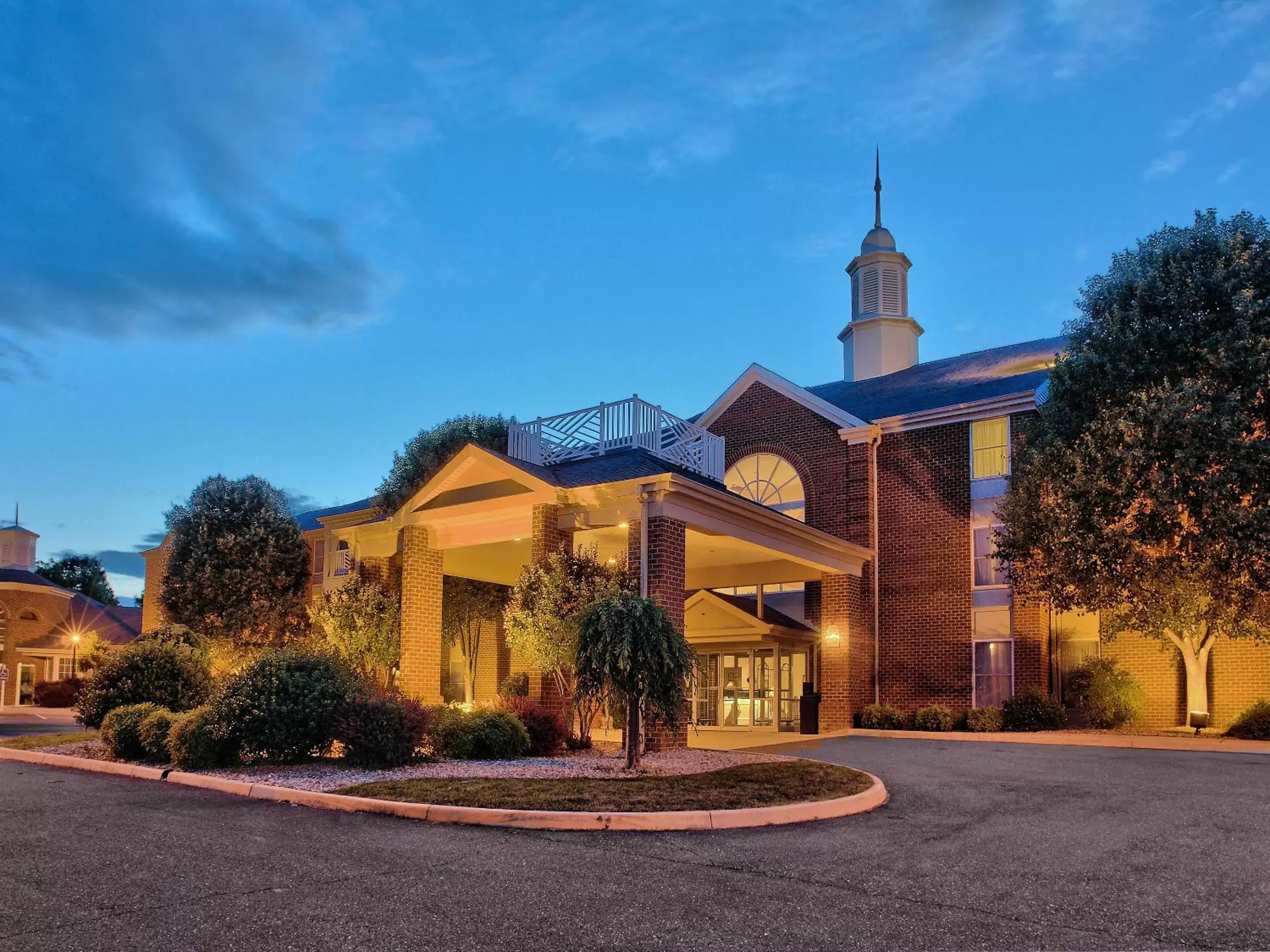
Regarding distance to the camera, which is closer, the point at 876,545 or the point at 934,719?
the point at 934,719

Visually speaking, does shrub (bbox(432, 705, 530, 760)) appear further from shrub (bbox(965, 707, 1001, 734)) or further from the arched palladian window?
the arched palladian window

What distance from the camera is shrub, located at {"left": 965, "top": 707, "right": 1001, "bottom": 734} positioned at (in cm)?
2139

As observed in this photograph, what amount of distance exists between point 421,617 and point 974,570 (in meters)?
13.2

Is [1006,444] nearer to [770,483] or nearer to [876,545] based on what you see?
[876,545]

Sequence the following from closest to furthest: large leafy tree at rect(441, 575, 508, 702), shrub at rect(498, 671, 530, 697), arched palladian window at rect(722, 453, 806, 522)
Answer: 1. shrub at rect(498, 671, 530, 697)
2. arched palladian window at rect(722, 453, 806, 522)
3. large leafy tree at rect(441, 575, 508, 702)

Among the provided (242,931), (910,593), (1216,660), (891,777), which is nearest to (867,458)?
(910,593)

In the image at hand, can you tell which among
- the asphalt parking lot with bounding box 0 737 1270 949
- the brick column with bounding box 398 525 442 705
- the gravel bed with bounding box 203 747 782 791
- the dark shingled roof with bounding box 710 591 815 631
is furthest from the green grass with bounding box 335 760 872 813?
the dark shingled roof with bounding box 710 591 815 631

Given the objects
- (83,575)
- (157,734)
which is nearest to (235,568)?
(157,734)

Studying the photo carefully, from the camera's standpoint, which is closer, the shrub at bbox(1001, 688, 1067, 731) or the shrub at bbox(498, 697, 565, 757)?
the shrub at bbox(498, 697, 565, 757)

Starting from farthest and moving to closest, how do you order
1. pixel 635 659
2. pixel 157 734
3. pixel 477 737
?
pixel 477 737 → pixel 157 734 → pixel 635 659

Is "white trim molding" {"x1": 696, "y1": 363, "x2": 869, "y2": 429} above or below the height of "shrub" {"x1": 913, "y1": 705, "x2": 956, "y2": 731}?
above

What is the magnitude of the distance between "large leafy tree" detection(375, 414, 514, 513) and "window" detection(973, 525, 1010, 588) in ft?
48.2

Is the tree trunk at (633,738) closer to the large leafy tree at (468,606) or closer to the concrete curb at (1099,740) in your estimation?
the concrete curb at (1099,740)

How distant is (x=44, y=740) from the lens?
17.6m
